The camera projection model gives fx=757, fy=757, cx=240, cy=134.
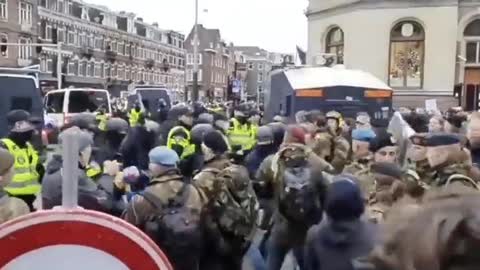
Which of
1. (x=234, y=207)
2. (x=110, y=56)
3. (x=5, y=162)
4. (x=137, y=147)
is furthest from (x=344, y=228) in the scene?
(x=110, y=56)

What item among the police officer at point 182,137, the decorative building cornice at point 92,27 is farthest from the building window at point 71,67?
the police officer at point 182,137

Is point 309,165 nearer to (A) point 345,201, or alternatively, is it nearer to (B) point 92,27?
(A) point 345,201

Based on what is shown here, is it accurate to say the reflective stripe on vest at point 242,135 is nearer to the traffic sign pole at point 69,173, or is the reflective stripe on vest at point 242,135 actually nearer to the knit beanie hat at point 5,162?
the knit beanie hat at point 5,162

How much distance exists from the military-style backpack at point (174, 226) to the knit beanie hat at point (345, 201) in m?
1.09

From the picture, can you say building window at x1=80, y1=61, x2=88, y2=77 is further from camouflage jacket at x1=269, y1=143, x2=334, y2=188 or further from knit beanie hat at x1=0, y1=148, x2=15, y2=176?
knit beanie hat at x1=0, y1=148, x2=15, y2=176

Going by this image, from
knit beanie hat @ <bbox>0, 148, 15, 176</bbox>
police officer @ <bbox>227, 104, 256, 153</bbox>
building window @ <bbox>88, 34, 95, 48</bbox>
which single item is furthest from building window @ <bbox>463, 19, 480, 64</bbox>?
building window @ <bbox>88, 34, 95, 48</bbox>

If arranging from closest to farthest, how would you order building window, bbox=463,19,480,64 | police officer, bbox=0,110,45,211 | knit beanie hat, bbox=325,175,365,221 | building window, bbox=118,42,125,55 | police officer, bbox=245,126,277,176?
knit beanie hat, bbox=325,175,365,221 → police officer, bbox=0,110,45,211 → police officer, bbox=245,126,277,176 → building window, bbox=463,19,480,64 → building window, bbox=118,42,125,55

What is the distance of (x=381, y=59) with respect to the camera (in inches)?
1385

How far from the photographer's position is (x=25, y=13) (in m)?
65.4

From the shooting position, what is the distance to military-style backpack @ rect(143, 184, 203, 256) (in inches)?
203

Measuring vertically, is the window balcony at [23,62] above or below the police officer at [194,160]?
above

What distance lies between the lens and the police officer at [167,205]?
517cm

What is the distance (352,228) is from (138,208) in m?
1.51

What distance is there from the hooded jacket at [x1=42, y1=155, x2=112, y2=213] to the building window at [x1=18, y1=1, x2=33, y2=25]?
200 ft
